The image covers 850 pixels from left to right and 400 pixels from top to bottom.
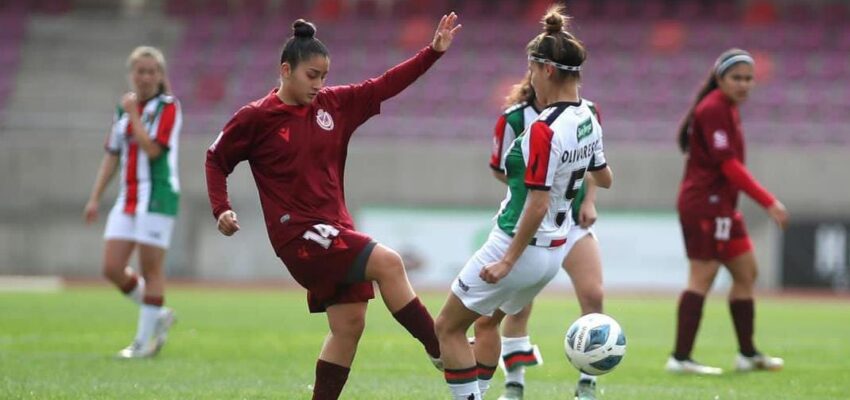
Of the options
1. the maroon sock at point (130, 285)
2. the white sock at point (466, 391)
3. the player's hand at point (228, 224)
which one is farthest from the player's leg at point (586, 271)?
the maroon sock at point (130, 285)

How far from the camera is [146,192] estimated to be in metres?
10.8

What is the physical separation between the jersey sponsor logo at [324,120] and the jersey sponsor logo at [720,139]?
4.08m

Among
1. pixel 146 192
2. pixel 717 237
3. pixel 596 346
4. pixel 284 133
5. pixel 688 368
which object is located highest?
pixel 284 133

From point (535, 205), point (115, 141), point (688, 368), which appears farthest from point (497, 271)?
point (115, 141)

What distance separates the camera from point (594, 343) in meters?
7.16

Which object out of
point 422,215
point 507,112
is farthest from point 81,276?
point 507,112

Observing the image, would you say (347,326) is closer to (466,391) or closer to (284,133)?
(466,391)

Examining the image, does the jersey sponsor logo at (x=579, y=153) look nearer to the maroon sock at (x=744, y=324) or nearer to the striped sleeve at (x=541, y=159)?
the striped sleeve at (x=541, y=159)

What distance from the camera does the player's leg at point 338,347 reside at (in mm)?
6609

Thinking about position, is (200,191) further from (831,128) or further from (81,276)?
(831,128)

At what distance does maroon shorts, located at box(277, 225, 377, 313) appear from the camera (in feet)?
21.1

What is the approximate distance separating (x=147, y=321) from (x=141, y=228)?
2.45 feet

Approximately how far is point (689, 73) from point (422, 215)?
293 inches

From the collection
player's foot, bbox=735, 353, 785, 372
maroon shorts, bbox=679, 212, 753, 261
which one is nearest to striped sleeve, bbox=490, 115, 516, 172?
maroon shorts, bbox=679, 212, 753, 261
